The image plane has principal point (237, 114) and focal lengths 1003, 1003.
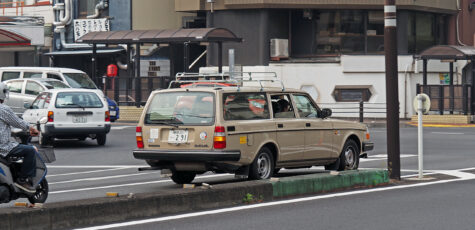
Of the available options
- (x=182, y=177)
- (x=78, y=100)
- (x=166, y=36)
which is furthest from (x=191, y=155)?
(x=166, y=36)

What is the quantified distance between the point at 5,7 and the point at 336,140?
39.2 m

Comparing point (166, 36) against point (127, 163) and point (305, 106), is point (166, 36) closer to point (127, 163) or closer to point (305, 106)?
point (127, 163)

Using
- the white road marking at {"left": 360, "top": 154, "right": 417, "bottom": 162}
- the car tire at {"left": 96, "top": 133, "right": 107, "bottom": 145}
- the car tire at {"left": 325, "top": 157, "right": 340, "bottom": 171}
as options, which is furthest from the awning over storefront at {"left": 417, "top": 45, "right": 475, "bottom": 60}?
the car tire at {"left": 325, "top": 157, "right": 340, "bottom": 171}

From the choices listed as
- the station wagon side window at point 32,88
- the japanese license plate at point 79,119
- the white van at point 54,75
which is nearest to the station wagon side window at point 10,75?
the white van at point 54,75

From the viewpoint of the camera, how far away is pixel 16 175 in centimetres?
1305

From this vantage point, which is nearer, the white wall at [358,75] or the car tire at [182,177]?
the car tire at [182,177]

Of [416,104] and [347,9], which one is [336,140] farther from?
[347,9]

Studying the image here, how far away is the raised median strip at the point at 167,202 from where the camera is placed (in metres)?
10.9

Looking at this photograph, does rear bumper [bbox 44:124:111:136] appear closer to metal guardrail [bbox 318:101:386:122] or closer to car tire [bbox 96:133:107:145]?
car tire [bbox 96:133:107:145]

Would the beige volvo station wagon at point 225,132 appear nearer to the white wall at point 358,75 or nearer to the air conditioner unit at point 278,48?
the white wall at point 358,75

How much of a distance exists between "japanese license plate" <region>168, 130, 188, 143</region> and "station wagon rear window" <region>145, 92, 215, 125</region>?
14cm

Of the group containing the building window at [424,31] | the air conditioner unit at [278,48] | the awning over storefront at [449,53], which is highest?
the building window at [424,31]

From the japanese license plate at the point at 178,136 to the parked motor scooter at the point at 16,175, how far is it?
2.58 meters

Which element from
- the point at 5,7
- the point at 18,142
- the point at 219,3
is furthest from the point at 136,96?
the point at 18,142
